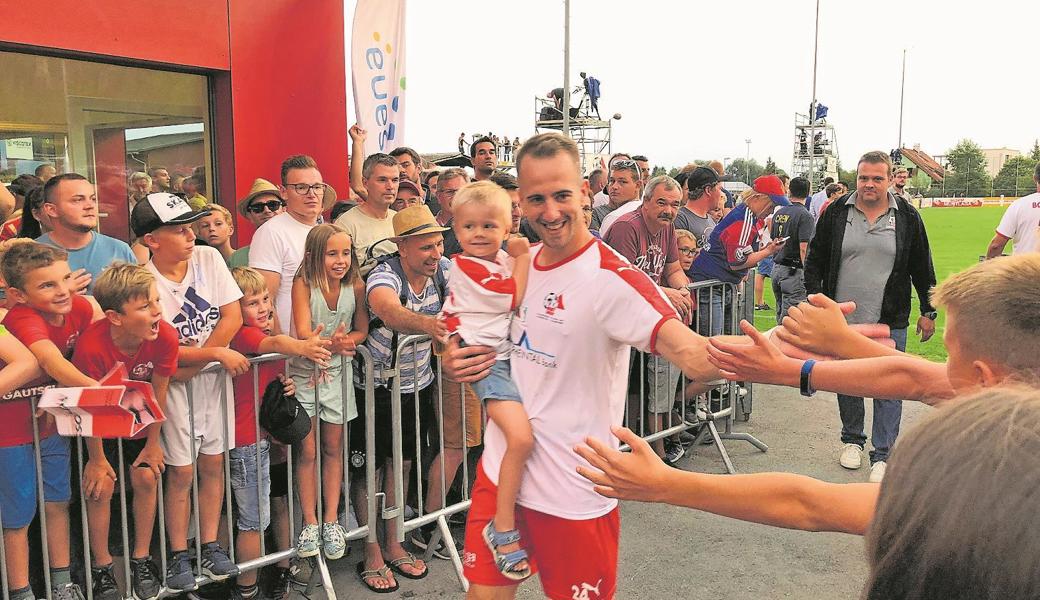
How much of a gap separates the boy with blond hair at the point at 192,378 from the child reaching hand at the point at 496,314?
1.42 metres

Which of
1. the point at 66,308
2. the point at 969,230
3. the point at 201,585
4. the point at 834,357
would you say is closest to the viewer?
the point at 834,357

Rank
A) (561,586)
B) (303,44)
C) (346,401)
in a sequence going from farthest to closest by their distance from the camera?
(303,44), (346,401), (561,586)

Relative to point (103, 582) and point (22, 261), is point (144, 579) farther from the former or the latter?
point (22, 261)

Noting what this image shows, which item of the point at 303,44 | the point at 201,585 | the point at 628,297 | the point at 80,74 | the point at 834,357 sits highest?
the point at 303,44

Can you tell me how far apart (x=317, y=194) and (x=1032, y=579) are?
4902 millimetres

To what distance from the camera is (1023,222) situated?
7.99m

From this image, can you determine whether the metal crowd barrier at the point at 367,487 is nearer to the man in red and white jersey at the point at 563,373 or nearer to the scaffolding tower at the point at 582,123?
the man in red and white jersey at the point at 563,373

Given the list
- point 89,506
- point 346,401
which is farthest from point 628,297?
point 89,506

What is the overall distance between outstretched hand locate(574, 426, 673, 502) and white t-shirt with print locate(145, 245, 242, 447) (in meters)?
2.65

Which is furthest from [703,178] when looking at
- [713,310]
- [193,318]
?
[193,318]

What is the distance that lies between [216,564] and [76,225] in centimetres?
185

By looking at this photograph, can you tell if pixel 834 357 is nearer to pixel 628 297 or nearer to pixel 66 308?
pixel 628 297

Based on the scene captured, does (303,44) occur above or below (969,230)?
above

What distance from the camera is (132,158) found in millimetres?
6852
